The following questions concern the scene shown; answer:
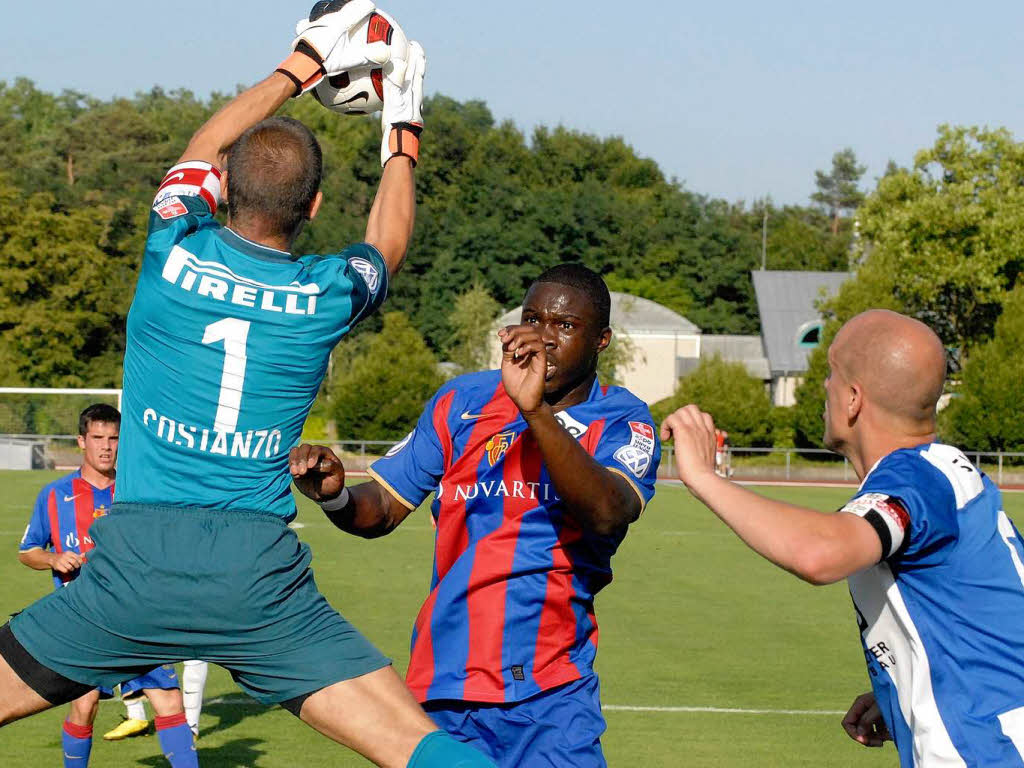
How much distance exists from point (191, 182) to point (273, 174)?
258 millimetres

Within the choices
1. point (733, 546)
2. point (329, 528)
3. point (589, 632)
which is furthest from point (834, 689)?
point (329, 528)

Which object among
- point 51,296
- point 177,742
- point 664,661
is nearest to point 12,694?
point 177,742

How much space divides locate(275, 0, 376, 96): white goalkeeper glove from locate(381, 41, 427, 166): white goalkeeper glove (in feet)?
0.79

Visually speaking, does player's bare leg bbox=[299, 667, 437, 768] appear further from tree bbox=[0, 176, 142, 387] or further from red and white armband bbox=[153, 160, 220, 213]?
tree bbox=[0, 176, 142, 387]

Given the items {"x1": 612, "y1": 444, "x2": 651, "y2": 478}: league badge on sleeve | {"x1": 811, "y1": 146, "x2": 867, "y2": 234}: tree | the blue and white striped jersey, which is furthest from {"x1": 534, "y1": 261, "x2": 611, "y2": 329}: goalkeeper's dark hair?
{"x1": 811, "y1": 146, "x2": 867, "y2": 234}: tree

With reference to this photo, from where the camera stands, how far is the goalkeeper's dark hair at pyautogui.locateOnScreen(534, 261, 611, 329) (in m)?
4.55

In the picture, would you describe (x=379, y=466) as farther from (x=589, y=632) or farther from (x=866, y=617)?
(x=866, y=617)

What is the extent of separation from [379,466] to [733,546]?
17.7m

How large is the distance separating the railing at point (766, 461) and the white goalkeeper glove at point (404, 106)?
104ft

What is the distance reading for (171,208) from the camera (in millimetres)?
4012

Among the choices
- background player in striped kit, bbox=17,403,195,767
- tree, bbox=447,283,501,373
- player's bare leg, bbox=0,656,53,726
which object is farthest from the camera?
tree, bbox=447,283,501,373

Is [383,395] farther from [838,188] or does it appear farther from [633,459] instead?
[838,188]

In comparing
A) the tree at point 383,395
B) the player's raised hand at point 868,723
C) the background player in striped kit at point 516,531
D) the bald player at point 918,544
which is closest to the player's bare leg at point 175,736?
the background player in striped kit at point 516,531

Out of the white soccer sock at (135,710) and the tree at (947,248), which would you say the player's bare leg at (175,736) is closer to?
the white soccer sock at (135,710)
